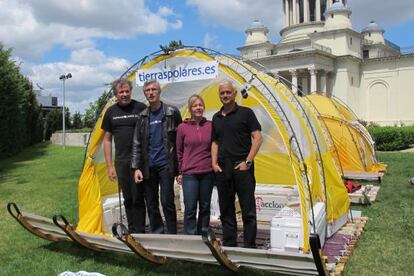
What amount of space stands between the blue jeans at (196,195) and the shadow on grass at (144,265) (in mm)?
443

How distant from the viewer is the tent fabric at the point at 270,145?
222 inches

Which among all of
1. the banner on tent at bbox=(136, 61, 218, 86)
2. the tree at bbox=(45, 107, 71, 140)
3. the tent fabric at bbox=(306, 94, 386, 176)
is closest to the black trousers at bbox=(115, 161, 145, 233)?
the banner on tent at bbox=(136, 61, 218, 86)

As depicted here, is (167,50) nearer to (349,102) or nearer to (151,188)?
(151,188)

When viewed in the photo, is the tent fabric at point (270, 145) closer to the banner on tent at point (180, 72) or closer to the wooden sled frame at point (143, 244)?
the banner on tent at point (180, 72)

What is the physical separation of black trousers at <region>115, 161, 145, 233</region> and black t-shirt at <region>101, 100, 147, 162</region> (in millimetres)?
129

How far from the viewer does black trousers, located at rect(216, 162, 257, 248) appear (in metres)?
5.09

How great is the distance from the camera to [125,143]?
19.0 feet

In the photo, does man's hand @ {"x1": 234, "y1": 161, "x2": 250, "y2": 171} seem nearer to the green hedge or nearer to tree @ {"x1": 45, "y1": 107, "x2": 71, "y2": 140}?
the green hedge

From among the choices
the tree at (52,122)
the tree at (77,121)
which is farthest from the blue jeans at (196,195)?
the tree at (77,121)

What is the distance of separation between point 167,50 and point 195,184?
90.8 inches

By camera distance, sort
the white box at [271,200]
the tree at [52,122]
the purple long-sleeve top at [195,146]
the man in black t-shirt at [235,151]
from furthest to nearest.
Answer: the tree at [52,122], the white box at [271,200], the purple long-sleeve top at [195,146], the man in black t-shirt at [235,151]

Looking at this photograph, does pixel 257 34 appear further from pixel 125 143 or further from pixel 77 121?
pixel 125 143

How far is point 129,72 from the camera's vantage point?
7195mm

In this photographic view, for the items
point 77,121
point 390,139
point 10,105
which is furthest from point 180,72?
point 77,121
